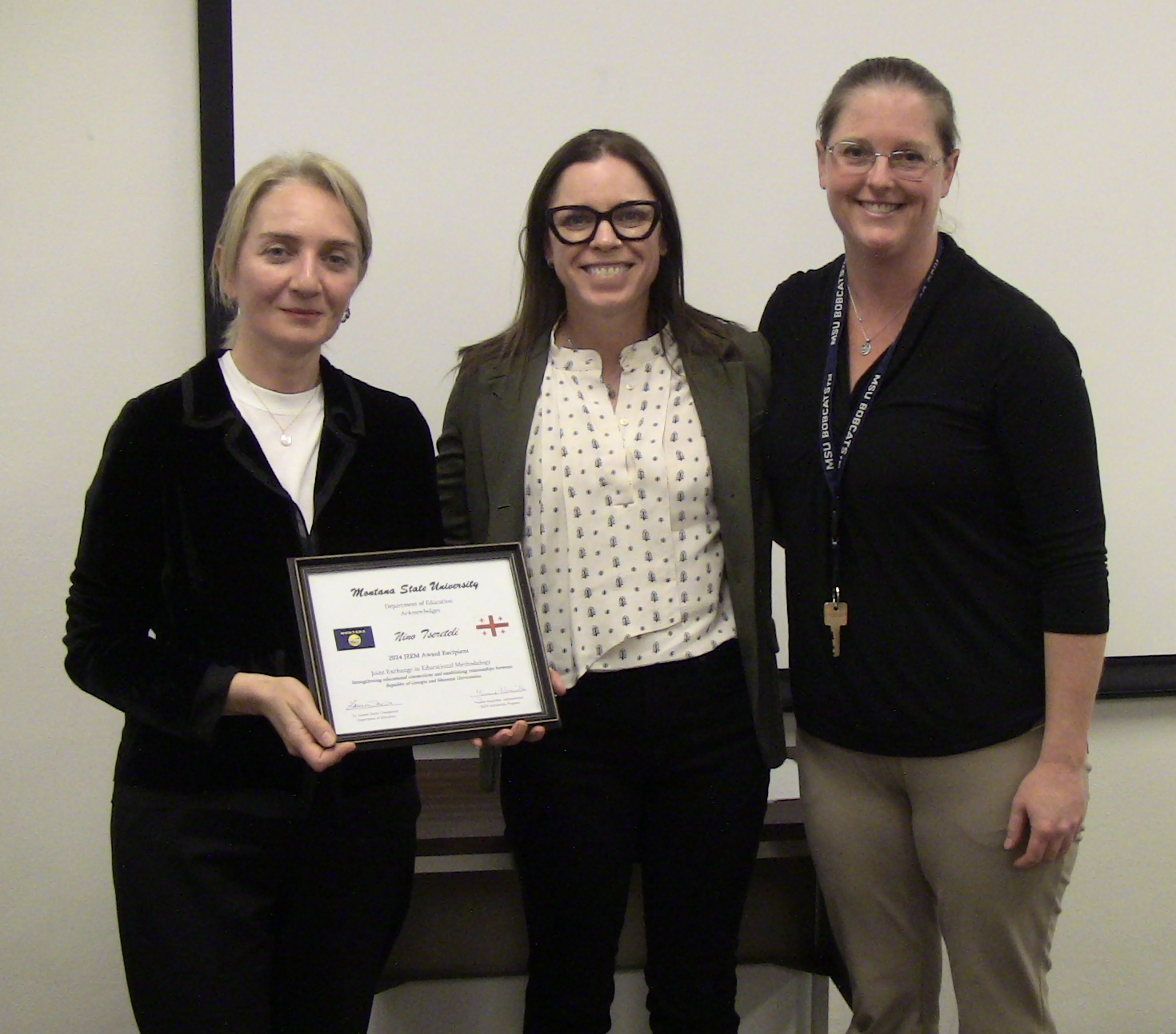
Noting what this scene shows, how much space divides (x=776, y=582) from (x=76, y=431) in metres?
1.51

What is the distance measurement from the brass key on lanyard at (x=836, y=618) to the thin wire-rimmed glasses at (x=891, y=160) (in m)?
0.59

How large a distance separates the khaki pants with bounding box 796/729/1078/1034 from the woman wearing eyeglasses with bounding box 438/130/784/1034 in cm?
13

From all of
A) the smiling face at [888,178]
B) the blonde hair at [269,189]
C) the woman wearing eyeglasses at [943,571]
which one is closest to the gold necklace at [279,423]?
the blonde hair at [269,189]

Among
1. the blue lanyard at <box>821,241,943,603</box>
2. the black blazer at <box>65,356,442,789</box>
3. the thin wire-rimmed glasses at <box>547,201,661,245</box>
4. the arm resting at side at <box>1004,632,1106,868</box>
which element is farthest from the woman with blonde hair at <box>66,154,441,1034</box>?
the arm resting at side at <box>1004,632,1106,868</box>

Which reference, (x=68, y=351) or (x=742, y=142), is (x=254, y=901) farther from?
(x=742, y=142)

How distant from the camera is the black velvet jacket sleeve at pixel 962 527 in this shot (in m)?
1.41

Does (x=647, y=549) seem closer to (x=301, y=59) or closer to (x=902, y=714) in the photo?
(x=902, y=714)

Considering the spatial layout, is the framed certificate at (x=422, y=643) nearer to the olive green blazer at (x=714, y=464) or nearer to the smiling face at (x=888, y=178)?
the olive green blazer at (x=714, y=464)

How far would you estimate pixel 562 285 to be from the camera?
1.74 m

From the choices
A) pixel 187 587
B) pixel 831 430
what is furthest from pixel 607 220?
pixel 187 587

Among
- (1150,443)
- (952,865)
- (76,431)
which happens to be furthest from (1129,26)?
(76,431)

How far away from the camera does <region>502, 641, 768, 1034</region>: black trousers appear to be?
1.56 metres

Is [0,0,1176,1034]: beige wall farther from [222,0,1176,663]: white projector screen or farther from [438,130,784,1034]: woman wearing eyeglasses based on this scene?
[438,130,784,1034]: woman wearing eyeglasses

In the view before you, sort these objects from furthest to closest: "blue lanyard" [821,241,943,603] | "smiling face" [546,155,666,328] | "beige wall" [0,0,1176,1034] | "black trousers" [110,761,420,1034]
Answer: "beige wall" [0,0,1176,1034], "smiling face" [546,155,666,328], "blue lanyard" [821,241,943,603], "black trousers" [110,761,420,1034]
